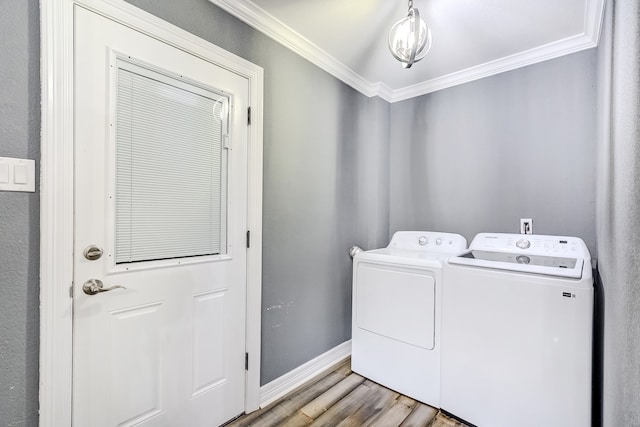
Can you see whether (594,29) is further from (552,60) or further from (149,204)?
(149,204)

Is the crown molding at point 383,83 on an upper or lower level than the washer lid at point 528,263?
upper

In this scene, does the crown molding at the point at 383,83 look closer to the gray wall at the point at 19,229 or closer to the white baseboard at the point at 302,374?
the gray wall at the point at 19,229

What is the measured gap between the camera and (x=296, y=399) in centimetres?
181

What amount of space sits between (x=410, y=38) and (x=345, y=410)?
6.85 ft

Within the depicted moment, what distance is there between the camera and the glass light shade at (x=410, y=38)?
1313 millimetres

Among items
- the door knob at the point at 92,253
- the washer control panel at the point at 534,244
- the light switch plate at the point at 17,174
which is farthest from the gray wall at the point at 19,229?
the washer control panel at the point at 534,244

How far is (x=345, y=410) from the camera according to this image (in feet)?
5.64

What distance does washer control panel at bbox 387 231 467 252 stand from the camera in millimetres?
2117

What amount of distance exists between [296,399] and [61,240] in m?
1.56

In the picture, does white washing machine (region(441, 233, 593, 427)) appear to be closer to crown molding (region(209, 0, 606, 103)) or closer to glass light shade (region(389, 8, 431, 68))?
glass light shade (region(389, 8, 431, 68))

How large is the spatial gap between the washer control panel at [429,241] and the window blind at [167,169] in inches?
59.2

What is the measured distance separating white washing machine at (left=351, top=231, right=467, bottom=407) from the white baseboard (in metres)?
0.20

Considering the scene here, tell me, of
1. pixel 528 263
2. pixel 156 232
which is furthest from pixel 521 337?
pixel 156 232

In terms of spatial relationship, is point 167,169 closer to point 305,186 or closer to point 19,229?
point 19,229
